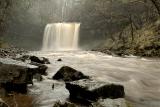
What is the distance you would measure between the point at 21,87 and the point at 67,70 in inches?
101

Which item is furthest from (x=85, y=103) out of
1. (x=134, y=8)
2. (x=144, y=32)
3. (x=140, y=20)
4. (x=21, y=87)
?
(x=134, y=8)

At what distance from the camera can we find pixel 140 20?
151ft

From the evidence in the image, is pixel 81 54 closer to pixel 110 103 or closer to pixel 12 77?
pixel 12 77

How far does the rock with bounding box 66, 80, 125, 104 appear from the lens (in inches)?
302

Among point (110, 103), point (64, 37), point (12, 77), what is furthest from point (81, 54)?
point (110, 103)

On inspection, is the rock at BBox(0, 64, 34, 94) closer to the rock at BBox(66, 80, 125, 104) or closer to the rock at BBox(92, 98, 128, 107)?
the rock at BBox(66, 80, 125, 104)

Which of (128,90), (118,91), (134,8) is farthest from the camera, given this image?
(134,8)

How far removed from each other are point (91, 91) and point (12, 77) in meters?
2.54

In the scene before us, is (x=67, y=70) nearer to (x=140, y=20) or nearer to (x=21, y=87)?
(x=21, y=87)

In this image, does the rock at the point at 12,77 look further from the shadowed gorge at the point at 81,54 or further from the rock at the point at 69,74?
the rock at the point at 69,74

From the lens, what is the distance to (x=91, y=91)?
25.1ft

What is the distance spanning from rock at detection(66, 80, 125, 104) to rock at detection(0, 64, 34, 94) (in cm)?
149

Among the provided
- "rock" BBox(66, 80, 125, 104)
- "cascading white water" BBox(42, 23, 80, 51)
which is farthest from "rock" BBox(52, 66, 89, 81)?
"cascading white water" BBox(42, 23, 80, 51)

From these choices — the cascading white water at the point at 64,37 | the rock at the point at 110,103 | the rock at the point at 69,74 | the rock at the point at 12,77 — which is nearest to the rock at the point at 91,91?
the rock at the point at 110,103
